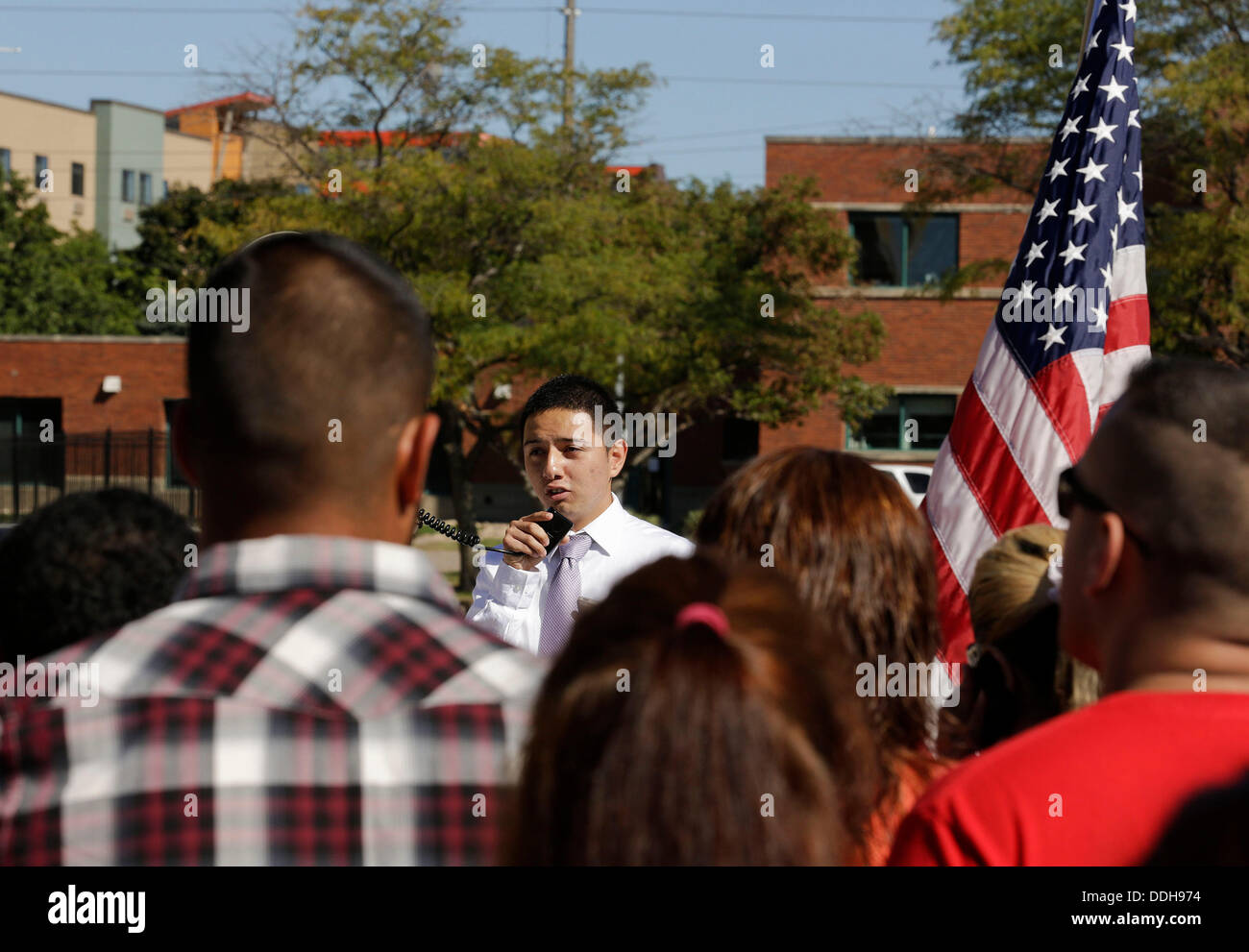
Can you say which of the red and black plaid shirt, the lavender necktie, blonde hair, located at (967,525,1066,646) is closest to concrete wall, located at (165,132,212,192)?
the lavender necktie

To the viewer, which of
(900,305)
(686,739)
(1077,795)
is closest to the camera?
(686,739)

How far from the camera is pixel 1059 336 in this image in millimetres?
4738

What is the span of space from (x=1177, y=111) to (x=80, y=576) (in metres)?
17.2

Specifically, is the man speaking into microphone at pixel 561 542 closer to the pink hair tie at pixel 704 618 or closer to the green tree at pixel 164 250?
the pink hair tie at pixel 704 618

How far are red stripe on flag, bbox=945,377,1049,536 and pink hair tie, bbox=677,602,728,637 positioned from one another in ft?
11.5

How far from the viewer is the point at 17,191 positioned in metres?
38.6

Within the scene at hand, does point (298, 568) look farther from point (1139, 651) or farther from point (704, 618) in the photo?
point (1139, 651)

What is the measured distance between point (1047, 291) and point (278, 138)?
15704 mm

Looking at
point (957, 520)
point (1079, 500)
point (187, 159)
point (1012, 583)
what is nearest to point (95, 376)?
point (957, 520)

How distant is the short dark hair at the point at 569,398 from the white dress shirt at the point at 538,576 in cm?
47

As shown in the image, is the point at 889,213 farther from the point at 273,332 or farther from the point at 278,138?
the point at 273,332

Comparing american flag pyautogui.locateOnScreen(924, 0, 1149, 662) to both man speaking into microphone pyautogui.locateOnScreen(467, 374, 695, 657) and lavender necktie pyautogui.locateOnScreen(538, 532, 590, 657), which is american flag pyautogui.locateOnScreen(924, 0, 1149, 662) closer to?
man speaking into microphone pyautogui.locateOnScreen(467, 374, 695, 657)

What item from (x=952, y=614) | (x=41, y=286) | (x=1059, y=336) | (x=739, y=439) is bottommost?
(x=952, y=614)

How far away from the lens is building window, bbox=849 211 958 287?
27609 mm
